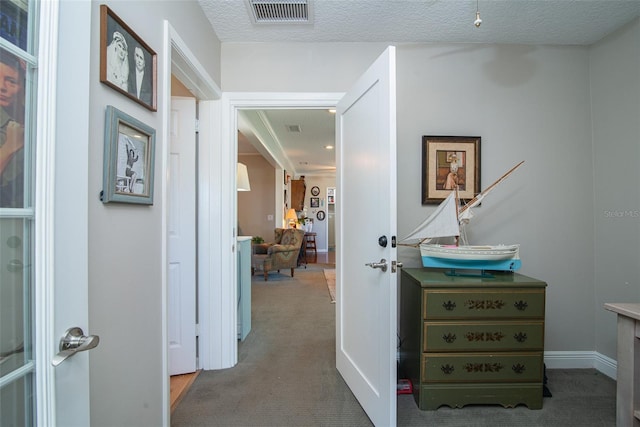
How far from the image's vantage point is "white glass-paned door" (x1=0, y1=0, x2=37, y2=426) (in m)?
0.59

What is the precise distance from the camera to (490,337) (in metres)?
1.78

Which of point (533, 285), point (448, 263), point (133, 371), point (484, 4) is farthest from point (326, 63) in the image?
point (133, 371)

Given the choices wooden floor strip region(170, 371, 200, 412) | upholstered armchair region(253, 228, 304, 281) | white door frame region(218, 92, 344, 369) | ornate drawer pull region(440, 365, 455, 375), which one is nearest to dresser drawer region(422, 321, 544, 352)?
ornate drawer pull region(440, 365, 455, 375)

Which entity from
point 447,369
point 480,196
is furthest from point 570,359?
point 480,196

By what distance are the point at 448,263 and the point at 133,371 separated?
1780 mm

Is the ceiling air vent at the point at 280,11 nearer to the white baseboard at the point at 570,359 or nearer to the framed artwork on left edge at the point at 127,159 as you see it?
the framed artwork on left edge at the point at 127,159

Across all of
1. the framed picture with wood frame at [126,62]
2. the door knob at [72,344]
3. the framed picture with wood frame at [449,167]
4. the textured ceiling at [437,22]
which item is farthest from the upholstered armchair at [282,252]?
the door knob at [72,344]

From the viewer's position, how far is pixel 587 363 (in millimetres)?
2293

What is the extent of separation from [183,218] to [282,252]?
11.2 ft

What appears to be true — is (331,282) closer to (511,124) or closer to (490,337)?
(490,337)

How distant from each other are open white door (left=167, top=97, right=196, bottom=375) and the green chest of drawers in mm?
1612

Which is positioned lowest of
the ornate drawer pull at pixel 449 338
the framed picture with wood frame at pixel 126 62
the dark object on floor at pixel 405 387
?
the dark object on floor at pixel 405 387

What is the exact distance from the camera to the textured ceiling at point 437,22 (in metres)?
1.87

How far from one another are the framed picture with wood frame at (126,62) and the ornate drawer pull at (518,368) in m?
2.43
